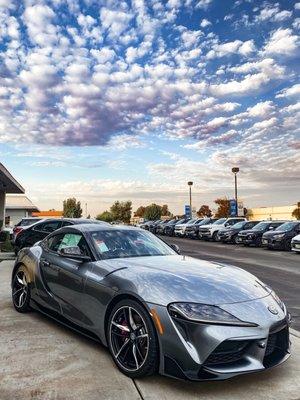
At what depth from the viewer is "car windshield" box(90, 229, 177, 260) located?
206 inches

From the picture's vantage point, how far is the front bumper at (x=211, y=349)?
143 inches

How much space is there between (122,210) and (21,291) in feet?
420

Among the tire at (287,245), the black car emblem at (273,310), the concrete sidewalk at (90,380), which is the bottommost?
the concrete sidewalk at (90,380)

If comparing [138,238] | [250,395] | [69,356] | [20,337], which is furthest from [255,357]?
[20,337]

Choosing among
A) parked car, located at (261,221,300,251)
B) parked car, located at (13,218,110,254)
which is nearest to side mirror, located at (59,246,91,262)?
parked car, located at (13,218,110,254)

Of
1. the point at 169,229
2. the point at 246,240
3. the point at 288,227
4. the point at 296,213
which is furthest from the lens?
the point at 296,213

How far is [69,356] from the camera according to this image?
466 centimetres

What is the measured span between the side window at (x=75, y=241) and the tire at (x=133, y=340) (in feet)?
3.72

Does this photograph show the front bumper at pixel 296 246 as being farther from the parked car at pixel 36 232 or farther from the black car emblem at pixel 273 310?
the black car emblem at pixel 273 310

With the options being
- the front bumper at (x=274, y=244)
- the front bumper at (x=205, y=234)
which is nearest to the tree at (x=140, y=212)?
the front bumper at (x=205, y=234)

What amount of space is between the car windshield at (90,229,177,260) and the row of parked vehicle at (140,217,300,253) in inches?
648

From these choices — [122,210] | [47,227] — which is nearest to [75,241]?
[47,227]

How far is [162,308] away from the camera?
3896mm

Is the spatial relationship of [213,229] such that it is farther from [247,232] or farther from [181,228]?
[247,232]
